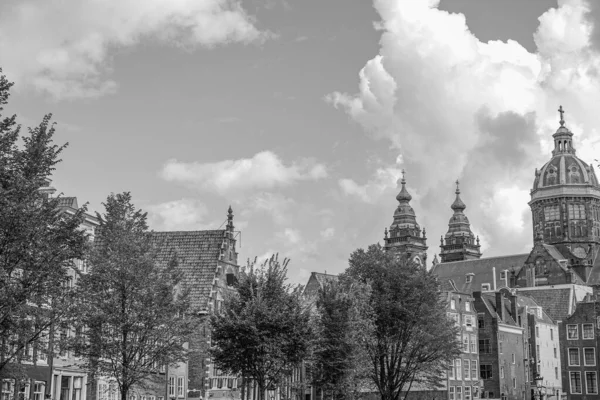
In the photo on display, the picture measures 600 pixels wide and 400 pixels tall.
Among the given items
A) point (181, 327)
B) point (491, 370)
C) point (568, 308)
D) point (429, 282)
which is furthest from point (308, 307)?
point (568, 308)

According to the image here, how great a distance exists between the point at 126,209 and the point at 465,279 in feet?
440

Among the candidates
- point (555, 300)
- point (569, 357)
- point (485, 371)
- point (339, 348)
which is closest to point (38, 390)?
point (339, 348)

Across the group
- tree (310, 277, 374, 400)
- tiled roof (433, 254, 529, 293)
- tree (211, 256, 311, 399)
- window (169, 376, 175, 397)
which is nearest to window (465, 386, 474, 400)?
tree (310, 277, 374, 400)

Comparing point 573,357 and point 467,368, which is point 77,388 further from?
point 573,357

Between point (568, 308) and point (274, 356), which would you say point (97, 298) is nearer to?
point (274, 356)

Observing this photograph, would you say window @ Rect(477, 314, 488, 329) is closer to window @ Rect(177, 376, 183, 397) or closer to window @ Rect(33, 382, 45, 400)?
window @ Rect(177, 376, 183, 397)

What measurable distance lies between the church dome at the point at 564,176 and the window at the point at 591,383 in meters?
62.9

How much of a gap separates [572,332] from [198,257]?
6685 centimetres

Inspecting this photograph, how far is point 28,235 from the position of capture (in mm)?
31203

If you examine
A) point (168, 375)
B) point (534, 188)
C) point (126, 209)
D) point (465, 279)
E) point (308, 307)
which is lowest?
point (168, 375)

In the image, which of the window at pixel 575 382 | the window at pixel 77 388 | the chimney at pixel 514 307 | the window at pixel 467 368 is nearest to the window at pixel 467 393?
the window at pixel 467 368

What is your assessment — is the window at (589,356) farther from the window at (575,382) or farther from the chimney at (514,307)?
the chimney at (514,307)

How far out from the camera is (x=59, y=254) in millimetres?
32812

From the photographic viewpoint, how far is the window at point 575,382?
11869 centimetres
